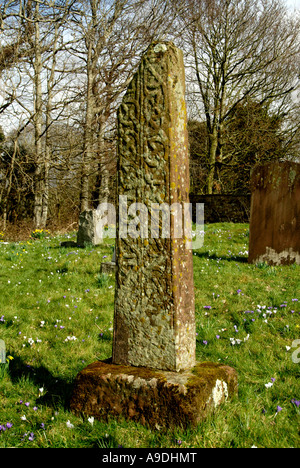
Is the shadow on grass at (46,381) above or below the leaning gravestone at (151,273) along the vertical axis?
below

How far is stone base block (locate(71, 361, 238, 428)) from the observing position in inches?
95.1

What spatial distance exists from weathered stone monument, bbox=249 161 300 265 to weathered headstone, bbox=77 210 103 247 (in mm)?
3551

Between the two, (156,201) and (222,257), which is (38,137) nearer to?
(222,257)

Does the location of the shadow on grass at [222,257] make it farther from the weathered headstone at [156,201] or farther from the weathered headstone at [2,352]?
the weathered headstone at [156,201]

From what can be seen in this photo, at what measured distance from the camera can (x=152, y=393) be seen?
8.24 ft

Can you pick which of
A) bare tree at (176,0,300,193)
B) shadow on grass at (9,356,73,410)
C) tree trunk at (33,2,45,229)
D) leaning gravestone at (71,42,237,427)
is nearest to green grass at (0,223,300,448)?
shadow on grass at (9,356,73,410)

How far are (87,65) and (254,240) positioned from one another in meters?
11.9

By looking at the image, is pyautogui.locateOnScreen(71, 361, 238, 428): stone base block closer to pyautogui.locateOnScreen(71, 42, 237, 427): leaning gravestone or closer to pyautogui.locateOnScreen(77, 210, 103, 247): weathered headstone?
pyautogui.locateOnScreen(71, 42, 237, 427): leaning gravestone

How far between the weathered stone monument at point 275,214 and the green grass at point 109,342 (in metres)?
0.39

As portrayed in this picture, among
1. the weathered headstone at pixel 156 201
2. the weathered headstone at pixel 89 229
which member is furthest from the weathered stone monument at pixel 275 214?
the weathered headstone at pixel 156 201

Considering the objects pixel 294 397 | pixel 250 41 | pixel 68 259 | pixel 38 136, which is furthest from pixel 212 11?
pixel 294 397

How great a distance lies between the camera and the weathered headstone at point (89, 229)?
8539 mm

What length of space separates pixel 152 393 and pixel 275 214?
225 inches

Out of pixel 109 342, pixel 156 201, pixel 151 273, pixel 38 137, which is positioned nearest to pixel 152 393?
pixel 151 273
